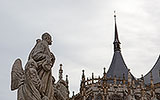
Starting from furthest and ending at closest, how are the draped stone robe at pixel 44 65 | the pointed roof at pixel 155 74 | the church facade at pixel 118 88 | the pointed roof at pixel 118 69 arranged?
1. the pointed roof at pixel 118 69
2. the pointed roof at pixel 155 74
3. the church facade at pixel 118 88
4. the draped stone robe at pixel 44 65

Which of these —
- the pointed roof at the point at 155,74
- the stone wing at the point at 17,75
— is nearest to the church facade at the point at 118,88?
the pointed roof at the point at 155,74

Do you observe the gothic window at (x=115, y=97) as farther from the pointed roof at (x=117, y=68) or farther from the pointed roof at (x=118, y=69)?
the pointed roof at (x=118, y=69)

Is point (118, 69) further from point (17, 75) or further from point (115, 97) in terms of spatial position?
point (17, 75)

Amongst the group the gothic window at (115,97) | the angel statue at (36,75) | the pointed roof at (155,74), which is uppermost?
the pointed roof at (155,74)

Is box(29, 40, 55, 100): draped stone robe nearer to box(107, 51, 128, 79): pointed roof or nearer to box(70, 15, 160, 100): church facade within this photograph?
box(70, 15, 160, 100): church facade

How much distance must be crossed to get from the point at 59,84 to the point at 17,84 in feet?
3.25

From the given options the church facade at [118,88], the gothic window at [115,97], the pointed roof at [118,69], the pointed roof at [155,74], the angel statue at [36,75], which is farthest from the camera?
the pointed roof at [118,69]

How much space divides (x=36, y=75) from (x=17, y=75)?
0.46 metres

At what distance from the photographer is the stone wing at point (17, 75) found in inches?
151

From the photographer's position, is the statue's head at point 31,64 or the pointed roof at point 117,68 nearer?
the statue's head at point 31,64

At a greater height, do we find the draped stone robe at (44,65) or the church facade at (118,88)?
the church facade at (118,88)

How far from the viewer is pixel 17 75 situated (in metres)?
3.92

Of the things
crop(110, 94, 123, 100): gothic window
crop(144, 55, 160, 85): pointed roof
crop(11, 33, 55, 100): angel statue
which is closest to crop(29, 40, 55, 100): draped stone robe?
crop(11, 33, 55, 100): angel statue

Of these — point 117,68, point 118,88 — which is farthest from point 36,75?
point 117,68
